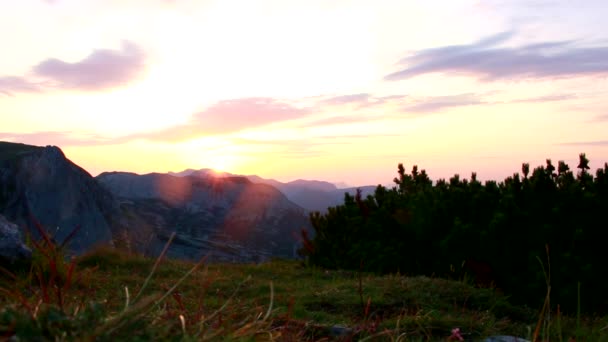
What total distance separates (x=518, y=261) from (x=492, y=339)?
545 cm

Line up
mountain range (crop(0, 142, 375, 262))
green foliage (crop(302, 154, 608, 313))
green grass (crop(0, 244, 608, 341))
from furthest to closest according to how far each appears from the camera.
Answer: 1. mountain range (crop(0, 142, 375, 262))
2. green foliage (crop(302, 154, 608, 313))
3. green grass (crop(0, 244, 608, 341))

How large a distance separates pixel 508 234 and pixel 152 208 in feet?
86.7

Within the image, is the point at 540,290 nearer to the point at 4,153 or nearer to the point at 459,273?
the point at 459,273

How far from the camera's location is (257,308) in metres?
4.11

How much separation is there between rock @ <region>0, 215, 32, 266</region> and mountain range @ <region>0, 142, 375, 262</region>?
12006 millimetres

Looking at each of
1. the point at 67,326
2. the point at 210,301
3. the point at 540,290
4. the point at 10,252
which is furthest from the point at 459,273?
the point at 67,326

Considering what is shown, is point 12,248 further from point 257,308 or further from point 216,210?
point 216,210

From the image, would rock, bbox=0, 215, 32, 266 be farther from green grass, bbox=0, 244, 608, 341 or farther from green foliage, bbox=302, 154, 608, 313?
green foliage, bbox=302, 154, 608, 313

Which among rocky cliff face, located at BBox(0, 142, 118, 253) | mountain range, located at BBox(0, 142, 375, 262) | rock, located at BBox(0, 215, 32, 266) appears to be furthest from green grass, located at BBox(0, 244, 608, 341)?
rocky cliff face, located at BBox(0, 142, 118, 253)

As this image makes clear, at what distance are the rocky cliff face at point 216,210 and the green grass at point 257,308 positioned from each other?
17066 mm

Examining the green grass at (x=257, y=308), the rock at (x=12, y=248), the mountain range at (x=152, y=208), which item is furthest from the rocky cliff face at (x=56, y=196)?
the rock at (x=12, y=248)

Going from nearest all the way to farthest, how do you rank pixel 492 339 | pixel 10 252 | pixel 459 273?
pixel 492 339 < pixel 10 252 < pixel 459 273

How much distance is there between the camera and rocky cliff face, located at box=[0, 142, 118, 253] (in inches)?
1103

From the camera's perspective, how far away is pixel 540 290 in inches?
398
